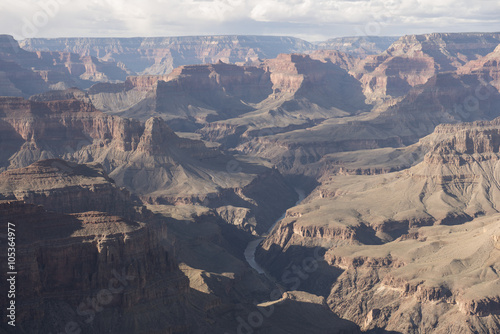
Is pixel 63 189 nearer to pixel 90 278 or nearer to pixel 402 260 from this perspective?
pixel 90 278

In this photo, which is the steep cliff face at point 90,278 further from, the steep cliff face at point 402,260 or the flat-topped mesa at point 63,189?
the steep cliff face at point 402,260

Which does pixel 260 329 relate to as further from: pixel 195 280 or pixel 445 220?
pixel 445 220

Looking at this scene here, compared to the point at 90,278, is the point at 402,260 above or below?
below

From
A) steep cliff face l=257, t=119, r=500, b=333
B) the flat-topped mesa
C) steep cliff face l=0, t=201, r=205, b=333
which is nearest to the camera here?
steep cliff face l=0, t=201, r=205, b=333

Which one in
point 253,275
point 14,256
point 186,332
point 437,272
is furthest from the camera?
point 253,275

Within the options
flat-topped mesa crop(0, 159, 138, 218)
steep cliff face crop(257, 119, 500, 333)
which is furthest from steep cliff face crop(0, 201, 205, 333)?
steep cliff face crop(257, 119, 500, 333)

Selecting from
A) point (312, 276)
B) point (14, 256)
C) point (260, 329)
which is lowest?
point (312, 276)

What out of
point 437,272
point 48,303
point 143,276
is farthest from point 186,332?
point 437,272

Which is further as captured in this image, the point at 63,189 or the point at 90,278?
the point at 63,189

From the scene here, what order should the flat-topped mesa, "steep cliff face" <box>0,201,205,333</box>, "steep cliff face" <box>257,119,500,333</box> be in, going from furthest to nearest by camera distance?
1. the flat-topped mesa
2. "steep cliff face" <box>257,119,500,333</box>
3. "steep cliff face" <box>0,201,205,333</box>

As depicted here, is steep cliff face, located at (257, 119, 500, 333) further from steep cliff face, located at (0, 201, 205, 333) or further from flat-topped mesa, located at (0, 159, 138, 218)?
steep cliff face, located at (0, 201, 205, 333)

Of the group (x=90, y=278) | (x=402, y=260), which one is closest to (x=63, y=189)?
(x=90, y=278)
